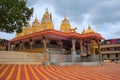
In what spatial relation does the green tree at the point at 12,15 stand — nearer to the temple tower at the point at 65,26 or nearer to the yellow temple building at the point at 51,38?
the yellow temple building at the point at 51,38

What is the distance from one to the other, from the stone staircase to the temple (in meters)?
1.49

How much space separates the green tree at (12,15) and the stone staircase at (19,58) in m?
7.29

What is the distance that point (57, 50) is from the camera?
25641mm

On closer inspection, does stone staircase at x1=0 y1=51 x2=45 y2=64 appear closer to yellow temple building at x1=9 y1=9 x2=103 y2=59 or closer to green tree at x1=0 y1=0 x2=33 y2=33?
yellow temple building at x1=9 y1=9 x2=103 y2=59

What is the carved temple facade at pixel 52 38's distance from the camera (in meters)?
22.9

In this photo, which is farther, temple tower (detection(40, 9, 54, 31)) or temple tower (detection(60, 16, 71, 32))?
temple tower (detection(60, 16, 71, 32))

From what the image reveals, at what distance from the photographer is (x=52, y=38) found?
24.4 metres

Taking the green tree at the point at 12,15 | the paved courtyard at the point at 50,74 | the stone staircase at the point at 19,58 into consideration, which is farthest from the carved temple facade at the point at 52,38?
the green tree at the point at 12,15

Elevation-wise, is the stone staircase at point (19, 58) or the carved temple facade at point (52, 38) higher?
the carved temple facade at point (52, 38)

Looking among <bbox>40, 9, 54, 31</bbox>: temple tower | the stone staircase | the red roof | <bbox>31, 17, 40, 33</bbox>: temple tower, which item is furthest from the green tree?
<bbox>31, 17, 40, 33</bbox>: temple tower

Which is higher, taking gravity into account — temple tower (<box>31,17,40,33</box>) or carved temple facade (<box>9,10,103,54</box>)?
temple tower (<box>31,17,40,33</box>)

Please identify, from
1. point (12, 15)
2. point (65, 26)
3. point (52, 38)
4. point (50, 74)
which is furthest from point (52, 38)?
point (12, 15)

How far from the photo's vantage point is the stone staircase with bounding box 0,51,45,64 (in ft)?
55.4

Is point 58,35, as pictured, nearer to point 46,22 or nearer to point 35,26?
point 46,22
